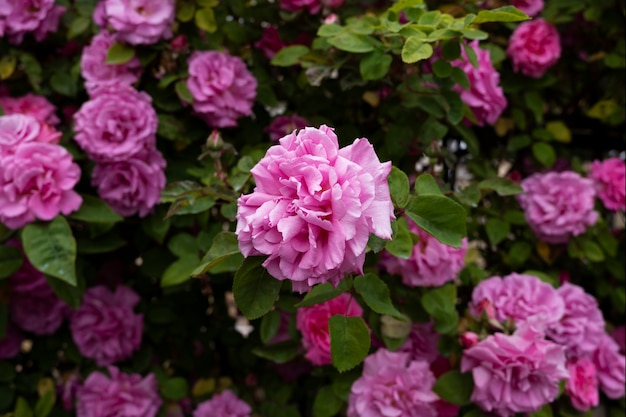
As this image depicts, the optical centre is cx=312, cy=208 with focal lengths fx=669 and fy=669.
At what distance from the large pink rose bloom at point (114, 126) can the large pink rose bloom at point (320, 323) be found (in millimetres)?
440

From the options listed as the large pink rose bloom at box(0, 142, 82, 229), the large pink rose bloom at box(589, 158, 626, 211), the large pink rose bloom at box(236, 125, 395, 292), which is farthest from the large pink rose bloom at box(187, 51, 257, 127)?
the large pink rose bloom at box(589, 158, 626, 211)

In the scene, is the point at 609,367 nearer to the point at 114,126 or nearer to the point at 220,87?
the point at 220,87

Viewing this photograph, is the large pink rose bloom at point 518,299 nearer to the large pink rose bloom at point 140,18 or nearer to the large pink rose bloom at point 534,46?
the large pink rose bloom at point 534,46

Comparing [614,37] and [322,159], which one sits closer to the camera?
[322,159]

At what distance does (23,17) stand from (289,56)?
1.80 ft

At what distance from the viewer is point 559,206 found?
53.7 inches

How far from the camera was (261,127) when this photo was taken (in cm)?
145

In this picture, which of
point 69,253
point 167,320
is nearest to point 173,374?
point 167,320

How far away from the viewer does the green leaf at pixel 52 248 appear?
1.07 metres

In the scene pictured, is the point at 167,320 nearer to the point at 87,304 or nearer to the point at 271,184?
the point at 87,304

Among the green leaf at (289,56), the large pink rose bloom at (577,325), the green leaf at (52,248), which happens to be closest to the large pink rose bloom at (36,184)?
the green leaf at (52,248)

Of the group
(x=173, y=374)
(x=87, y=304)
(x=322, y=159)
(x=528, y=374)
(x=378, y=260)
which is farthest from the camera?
(x=173, y=374)

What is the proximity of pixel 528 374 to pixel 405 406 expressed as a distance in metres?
0.20

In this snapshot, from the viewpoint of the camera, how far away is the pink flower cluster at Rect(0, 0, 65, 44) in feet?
4.34
